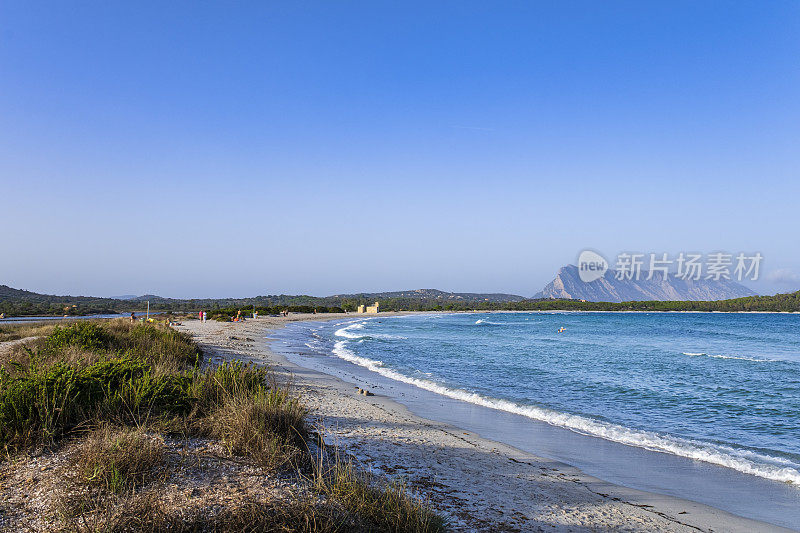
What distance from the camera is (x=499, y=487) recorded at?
20.6ft

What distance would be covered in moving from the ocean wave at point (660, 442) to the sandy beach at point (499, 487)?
104 inches

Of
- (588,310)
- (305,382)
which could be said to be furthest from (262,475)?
(588,310)

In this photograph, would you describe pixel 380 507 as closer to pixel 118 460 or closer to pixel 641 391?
pixel 118 460

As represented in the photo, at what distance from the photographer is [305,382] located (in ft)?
45.4

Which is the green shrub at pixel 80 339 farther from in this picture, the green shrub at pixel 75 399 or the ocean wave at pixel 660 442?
the ocean wave at pixel 660 442

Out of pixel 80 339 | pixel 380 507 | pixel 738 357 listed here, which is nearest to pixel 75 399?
pixel 380 507

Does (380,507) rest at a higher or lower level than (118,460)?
lower

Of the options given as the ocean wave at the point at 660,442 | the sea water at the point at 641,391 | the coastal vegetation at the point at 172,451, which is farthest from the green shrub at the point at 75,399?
the ocean wave at the point at 660,442

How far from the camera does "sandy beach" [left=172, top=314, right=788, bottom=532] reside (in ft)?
17.7

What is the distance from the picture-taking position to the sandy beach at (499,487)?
5391mm

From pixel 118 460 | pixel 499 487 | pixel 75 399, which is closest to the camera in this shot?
pixel 118 460

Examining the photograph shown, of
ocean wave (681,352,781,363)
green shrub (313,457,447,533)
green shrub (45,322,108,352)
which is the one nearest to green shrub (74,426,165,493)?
green shrub (313,457,447,533)

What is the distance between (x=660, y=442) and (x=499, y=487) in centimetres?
530

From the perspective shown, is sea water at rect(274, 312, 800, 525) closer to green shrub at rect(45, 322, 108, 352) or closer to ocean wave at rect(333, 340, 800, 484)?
ocean wave at rect(333, 340, 800, 484)
